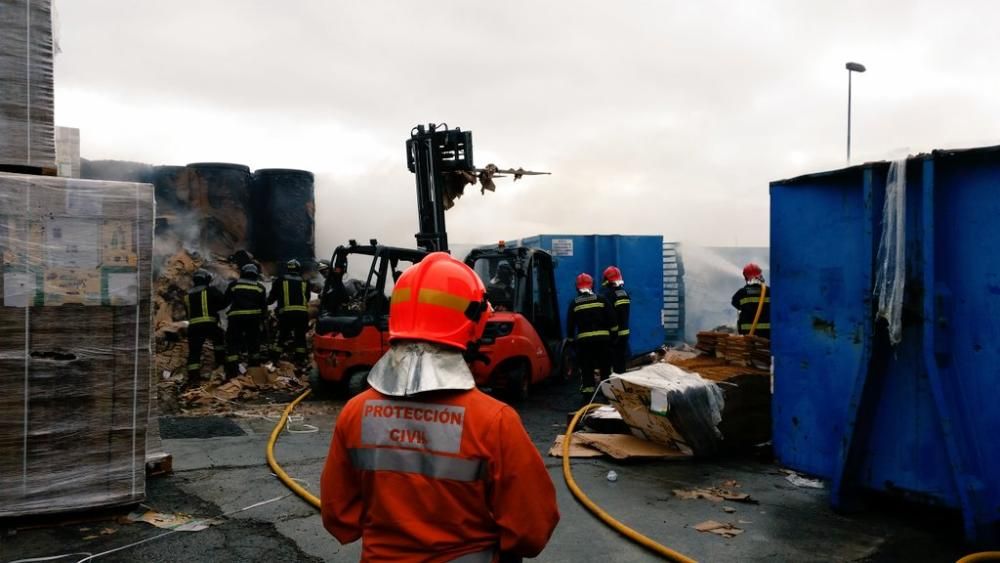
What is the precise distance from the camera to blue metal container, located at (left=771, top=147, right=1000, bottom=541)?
3850mm

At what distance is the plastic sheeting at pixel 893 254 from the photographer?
4.07m

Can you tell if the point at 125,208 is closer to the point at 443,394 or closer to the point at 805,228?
the point at 443,394

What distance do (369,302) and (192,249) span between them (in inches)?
220

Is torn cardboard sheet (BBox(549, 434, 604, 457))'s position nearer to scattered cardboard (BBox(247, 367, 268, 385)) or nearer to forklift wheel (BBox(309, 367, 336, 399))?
forklift wheel (BBox(309, 367, 336, 399))

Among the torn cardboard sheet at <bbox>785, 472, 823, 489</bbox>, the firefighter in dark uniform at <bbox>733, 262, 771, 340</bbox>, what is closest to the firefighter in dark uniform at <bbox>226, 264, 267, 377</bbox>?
the firefighter in dark uniform at <bbox>733, 262, 771, 340</bbox>

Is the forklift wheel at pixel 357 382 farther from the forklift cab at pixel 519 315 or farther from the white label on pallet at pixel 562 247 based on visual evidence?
the white label on pallet at pixel 562 247

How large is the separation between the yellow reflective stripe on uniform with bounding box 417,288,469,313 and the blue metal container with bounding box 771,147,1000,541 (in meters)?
3.18

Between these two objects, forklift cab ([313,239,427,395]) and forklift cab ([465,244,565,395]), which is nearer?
forklift cab ([313,239,427,395])

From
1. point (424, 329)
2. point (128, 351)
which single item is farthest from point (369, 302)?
point (424, 329)

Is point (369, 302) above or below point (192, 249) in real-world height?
below

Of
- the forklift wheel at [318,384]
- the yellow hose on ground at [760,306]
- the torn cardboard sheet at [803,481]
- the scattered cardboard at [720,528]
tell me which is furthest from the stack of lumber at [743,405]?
the forklift wheel at [318,384]

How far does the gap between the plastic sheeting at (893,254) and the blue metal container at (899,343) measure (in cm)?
6

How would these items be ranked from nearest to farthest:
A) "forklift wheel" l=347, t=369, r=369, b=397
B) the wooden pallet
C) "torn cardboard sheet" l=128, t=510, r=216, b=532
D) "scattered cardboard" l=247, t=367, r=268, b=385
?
"torn cardboard sheet" l=128, t=510, r=216, b=532 < the wooden pallet < "forklift wheel" l=347, t=369, r=369, b=397 < "scattered cardboard" l=247, t=367, r=268, b=385

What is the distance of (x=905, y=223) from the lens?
411 cm
